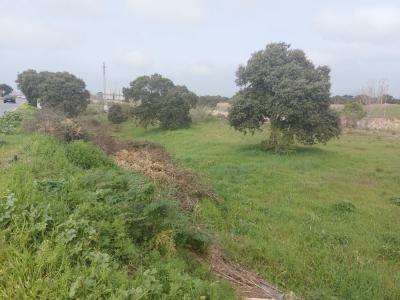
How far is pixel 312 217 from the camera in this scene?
28.7 ft

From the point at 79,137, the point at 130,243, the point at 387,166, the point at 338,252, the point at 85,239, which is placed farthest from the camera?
the point at 387,166

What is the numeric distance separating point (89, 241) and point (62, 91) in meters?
28.4

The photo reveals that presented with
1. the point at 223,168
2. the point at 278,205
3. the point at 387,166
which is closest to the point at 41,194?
the point at 278,205

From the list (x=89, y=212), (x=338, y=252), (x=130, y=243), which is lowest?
(x=338, y=252)

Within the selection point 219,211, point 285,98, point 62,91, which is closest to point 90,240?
point 219,211

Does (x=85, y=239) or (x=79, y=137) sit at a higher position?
(x=79, y=137)

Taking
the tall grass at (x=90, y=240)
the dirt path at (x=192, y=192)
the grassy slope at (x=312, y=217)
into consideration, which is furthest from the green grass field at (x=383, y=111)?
the tall grass at (x=90, y=240)

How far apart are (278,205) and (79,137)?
5192 millimetres

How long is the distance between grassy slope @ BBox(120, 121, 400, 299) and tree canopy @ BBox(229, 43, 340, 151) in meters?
1.11

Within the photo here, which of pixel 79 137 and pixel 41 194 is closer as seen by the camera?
pixel 41 194

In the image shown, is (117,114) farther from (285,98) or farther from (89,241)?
(89,241)

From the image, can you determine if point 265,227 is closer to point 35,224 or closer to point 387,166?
point 35,224

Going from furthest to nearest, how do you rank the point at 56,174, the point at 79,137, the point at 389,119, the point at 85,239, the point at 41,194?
1. the point at 389,119
2. the point at 79,137
3. the point at 56,174
4. the point at 41,194
5. the point at 85,239

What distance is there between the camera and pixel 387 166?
15188 mm
